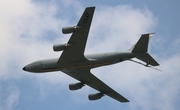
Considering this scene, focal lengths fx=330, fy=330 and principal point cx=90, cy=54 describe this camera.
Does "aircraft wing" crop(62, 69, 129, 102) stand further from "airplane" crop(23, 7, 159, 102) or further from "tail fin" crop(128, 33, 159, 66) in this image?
"tail fin" crop(128, 33, 159, 66)

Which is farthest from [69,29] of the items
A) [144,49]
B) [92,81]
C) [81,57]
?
[92,81]

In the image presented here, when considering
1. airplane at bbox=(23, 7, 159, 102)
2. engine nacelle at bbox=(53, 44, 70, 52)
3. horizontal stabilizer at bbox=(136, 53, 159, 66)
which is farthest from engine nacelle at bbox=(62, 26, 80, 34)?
horizontal stabilizer at bbox=(136, 53, 159, 66)

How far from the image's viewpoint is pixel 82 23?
35.3 m

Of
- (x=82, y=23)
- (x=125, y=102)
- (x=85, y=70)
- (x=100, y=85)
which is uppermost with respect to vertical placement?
(x=82, y=23)

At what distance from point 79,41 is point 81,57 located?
→ 10.6 feet

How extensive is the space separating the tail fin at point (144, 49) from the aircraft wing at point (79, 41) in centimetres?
606

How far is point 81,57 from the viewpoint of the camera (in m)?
39.9

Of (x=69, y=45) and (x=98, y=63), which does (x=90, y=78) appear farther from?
(x=69, y=45)

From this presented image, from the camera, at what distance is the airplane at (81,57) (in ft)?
118

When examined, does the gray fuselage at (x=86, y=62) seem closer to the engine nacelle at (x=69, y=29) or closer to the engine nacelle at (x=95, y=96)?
the engine nacelle at (x=69, y=29)

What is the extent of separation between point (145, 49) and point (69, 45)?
8.74m

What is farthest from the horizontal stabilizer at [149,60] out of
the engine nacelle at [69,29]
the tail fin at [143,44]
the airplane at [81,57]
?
the engine nacelle at [69,29]

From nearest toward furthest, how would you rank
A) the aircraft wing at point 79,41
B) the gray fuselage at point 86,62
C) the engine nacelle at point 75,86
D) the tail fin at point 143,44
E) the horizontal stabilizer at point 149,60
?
the aircraft wing at point 79,41 < the tail fin at point 143,44 < the horizontal stabilizer at point 149,60 < the gray fuselage at point 86,62 < the engine nacelle at point 75,86

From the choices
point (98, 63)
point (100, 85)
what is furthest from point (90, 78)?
point (98, 63)
